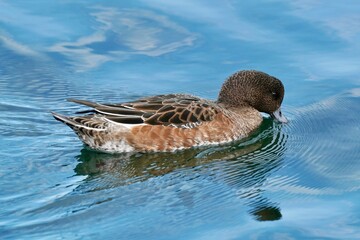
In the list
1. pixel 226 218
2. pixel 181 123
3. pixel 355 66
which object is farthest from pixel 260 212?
pixel 355 66

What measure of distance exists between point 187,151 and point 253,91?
1.48m

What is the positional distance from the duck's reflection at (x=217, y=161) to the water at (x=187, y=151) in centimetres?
2

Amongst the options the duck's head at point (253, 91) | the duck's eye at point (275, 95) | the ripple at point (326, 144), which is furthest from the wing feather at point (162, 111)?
the ripple at point (326, 144)

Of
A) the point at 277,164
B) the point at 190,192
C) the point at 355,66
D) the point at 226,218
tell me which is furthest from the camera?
the point at 355,66

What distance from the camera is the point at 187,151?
1120cm

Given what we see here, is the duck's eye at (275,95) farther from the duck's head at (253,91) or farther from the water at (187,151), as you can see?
the water at (187,151)

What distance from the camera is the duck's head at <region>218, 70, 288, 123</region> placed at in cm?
1198

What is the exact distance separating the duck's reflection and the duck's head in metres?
0.53

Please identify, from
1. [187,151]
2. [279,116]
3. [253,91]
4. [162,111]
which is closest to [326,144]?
[279,116]

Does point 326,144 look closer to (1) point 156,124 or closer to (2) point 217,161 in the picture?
(2) point 217,161

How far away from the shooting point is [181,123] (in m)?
11.3

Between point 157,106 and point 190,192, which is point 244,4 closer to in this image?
point 157,106

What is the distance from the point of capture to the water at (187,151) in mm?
9000

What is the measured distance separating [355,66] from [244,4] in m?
2.36
